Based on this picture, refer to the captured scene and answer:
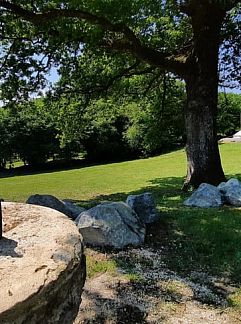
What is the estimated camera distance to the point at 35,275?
2139mm

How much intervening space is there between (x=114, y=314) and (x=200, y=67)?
7.78 m

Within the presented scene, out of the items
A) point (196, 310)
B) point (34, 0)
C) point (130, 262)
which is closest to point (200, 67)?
point (34, 0)

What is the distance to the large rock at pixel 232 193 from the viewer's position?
8.29 m

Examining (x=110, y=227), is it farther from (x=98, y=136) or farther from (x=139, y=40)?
(x=98, y=136)

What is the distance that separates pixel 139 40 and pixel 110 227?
6.43 m

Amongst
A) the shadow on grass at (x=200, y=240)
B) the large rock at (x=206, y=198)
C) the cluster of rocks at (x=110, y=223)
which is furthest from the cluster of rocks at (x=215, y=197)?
the cluster of rocks at (x=110, y=223)

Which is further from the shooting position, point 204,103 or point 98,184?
point 98,184

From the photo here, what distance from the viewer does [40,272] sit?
2.18m

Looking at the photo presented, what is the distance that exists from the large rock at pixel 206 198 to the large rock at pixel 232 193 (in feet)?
0.44

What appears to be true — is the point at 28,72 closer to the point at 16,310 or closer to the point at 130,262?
the point at 130,262

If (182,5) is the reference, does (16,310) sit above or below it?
below

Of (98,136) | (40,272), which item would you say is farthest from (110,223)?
(98,136)

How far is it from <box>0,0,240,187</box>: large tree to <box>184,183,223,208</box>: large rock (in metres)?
1.90

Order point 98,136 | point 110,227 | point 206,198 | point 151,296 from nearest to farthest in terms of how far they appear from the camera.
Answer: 1. point 151,296
2. point 110,227
3. point 206,198
4. point 98,136
